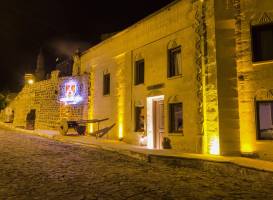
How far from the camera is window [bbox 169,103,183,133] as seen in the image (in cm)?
1391

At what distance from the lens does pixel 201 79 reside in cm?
1262

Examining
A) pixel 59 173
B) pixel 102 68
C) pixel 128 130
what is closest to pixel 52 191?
pixel 59 173

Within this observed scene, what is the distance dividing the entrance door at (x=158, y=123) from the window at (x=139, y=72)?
2.10m

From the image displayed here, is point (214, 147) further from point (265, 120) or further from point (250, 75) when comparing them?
point (250, 75)

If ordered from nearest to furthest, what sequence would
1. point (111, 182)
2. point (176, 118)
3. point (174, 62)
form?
point (111, 182) < point (176, 118) < point (174, 62)

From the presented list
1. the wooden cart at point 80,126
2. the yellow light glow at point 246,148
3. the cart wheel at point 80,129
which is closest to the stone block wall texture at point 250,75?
the yellow light glow at point 246,148

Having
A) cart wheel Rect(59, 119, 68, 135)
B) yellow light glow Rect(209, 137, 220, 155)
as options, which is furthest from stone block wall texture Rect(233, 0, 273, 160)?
cart wheel Rect(59, 119, 68, 135)

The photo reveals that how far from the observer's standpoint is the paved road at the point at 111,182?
656 cm

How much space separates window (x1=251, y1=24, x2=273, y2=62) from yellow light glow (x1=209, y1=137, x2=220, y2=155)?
11.6 ft

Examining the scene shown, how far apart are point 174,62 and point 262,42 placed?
4.37m

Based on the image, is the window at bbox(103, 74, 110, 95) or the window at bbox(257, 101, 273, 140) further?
the window at bbox(103, 74, 110, 95)

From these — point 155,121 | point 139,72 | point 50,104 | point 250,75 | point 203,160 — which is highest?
point 139,72

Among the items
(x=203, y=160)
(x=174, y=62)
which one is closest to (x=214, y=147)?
(x=203, y=160)

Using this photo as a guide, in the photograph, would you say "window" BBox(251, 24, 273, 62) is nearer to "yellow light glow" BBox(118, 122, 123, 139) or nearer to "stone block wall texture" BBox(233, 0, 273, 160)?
"stone block wall texture" BBox(233, 0, 273, 160)
